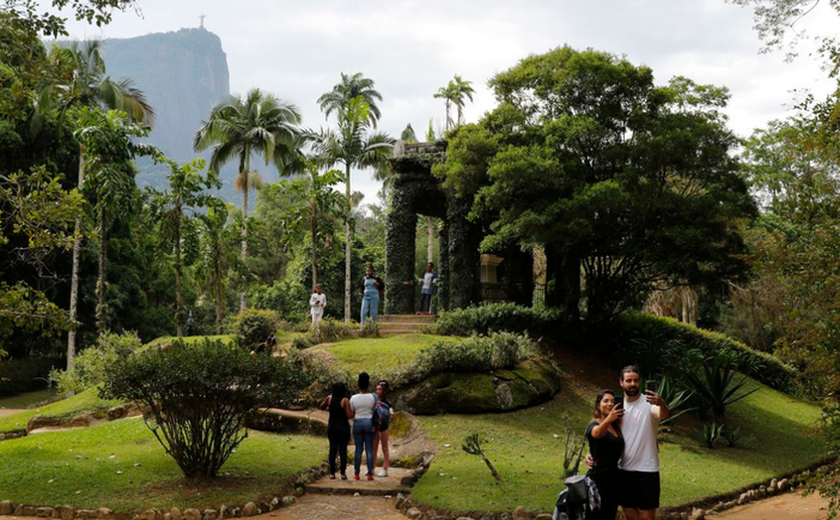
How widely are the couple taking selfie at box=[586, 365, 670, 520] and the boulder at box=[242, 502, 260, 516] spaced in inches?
176

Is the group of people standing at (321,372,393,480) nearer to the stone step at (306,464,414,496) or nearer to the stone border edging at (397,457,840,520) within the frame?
the stone step at (306,464,414,496)

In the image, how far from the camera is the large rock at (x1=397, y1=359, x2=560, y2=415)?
13.6m

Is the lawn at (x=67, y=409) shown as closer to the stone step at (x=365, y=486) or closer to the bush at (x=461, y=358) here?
the bush at (x=461, y=358)

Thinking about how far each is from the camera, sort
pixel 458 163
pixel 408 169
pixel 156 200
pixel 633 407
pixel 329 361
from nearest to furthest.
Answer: pixel 633 407
pixel 329 361
pixel 458 163
pixel 156 200
pixel 408 169

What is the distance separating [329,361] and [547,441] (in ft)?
16.7

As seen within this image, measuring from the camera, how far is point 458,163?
1842 cm

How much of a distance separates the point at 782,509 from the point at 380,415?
17.9 feet

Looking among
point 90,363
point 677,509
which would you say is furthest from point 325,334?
point 677,509

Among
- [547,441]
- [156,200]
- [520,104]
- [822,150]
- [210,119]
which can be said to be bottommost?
[547,441]

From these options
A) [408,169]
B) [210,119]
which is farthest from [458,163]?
[210,119]

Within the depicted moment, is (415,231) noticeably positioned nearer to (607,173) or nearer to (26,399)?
(607,173)

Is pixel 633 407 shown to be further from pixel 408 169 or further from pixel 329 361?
pixel 408 169

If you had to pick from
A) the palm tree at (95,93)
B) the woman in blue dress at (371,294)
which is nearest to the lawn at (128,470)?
the woman in blue dress at (371,294)

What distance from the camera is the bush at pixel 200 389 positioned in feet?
29.0
